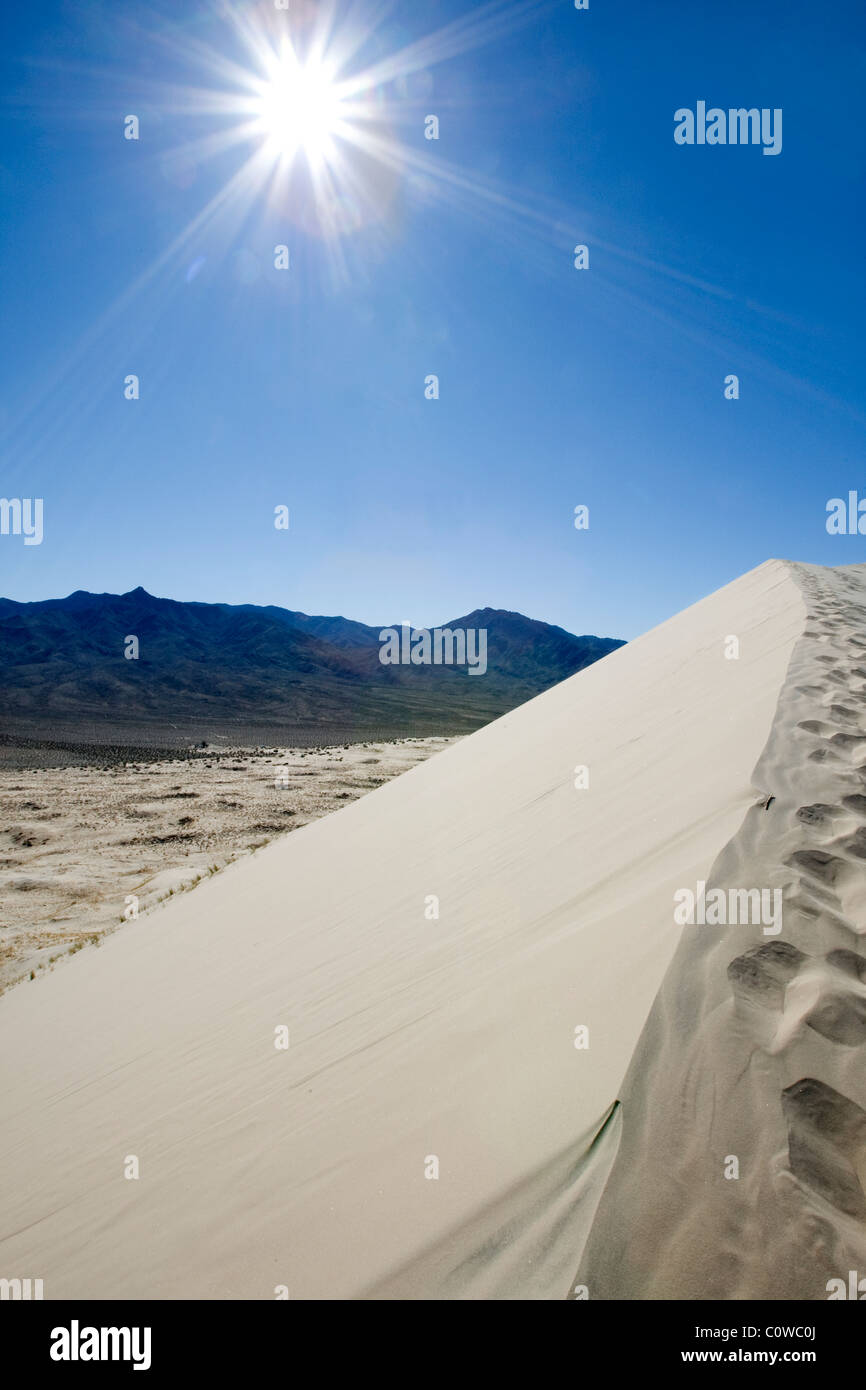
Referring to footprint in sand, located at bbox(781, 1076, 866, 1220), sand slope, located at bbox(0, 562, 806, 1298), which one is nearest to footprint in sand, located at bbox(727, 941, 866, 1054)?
footprint in sand, located at bbox(781, 1076, 866, 1220)

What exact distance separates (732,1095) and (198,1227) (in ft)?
4.99

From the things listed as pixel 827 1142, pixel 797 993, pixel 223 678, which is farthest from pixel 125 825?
pixel 223 678

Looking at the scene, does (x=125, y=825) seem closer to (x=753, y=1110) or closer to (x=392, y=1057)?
(x=392, y=1057)

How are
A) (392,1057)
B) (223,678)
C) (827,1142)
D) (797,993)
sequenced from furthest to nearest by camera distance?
(223,678)
(392,1057)
(797,993)
(827,1142)

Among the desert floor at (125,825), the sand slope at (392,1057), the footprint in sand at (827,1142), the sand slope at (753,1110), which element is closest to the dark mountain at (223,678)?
the desert floor at (125,825)

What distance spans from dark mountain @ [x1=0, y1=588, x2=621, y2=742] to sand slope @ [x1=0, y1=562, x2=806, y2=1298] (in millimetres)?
27702

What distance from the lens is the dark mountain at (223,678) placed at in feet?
126

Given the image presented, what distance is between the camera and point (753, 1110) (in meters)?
1.45

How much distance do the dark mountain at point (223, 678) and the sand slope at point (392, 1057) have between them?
27.7 meters

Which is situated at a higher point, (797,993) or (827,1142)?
Result: (797,993)

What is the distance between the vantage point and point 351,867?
5.34m

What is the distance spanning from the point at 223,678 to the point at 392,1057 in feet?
200

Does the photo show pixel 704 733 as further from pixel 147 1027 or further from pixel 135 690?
pixel 135 690

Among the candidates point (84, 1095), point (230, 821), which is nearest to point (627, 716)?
point (84, 1095)
